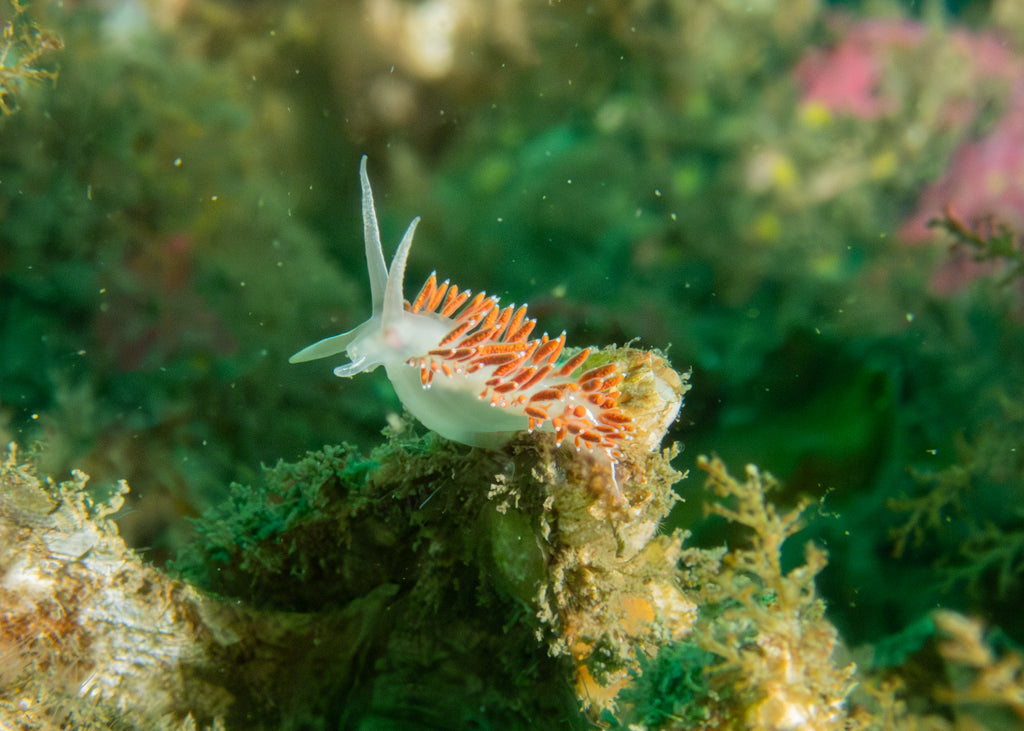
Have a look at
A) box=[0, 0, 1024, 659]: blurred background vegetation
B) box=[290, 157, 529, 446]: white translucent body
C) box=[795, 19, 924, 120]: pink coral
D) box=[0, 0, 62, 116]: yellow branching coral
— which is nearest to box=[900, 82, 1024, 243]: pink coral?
box=[0, 0, 1024, 659]: blurred background vegetation

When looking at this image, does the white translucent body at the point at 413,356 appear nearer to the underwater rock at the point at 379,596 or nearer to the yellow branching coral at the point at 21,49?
the underwater rock at the point at 379,596

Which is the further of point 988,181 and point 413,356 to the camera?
point 988,181

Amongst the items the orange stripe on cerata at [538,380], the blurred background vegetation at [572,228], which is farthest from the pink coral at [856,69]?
the orange stripe on cerata at [538,380]

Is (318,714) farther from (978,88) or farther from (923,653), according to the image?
(978,88)

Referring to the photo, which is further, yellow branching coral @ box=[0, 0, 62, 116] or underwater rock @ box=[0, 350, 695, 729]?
yellow branching coral @ box=[0, 0, 62, 116]

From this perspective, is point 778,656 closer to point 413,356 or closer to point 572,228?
point 413,356

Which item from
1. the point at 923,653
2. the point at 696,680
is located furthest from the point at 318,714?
the point at 923,653

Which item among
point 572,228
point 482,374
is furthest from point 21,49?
point 482,374

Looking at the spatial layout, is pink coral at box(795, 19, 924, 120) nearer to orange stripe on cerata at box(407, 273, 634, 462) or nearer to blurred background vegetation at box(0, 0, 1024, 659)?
blurred background vegetation at box(0, 0, 1024, 659)
